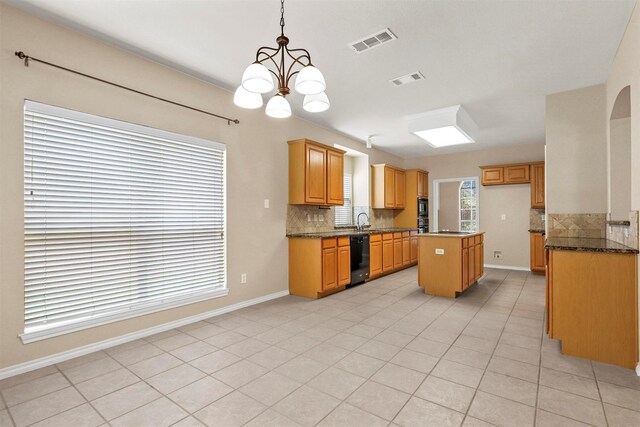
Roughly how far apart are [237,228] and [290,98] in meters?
1.93

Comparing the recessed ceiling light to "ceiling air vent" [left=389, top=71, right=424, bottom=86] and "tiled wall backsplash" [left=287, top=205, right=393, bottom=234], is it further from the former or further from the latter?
"tiled wall backsplash" [left=287, top=205, right=393, bottom=234]

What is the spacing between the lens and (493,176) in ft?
23.1

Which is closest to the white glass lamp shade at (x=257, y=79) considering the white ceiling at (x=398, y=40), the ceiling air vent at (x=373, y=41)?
the white ceiling at (x=398, y=40)

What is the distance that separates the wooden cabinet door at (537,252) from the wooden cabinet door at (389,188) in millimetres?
2914

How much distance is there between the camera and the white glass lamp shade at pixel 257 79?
77.0 inches

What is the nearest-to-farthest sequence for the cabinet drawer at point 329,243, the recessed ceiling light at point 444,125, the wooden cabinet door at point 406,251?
the cabinet drawer at point 329,243, the recessed ceiling light at point 444,125, the wooden cabinet door at point 406,251

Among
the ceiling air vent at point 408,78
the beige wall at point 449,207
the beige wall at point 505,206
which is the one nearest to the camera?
the ceiling air vent at point 408,78

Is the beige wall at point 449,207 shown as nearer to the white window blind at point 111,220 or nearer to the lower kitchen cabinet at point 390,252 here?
the lower kitchen cabinet at point 390,252

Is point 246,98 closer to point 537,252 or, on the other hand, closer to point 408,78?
point 408,78

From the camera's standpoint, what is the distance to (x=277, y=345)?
2881 millimetres

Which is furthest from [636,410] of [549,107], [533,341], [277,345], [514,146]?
[514,146]

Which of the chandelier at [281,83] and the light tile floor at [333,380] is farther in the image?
the chandelier at [281,83]

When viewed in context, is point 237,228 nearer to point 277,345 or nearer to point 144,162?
point 144,162

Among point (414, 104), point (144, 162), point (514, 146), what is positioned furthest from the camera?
point (514, 146)
